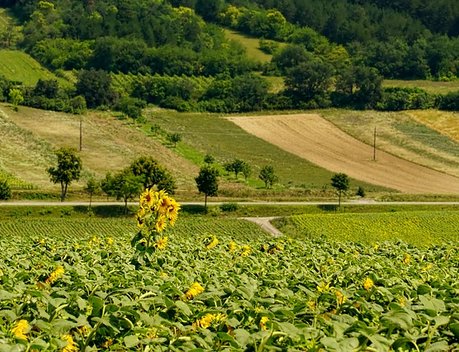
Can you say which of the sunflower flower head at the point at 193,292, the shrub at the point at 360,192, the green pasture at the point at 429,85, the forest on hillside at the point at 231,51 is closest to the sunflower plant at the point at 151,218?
the sunflower flower head at the point at 193,292

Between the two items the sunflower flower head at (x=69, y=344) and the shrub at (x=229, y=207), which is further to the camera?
the shrub at (x=229, y=207)

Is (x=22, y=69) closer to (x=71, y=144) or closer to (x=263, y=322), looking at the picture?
(x=71, y=144)

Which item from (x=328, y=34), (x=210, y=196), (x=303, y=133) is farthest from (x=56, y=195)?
(x=328, y=34)

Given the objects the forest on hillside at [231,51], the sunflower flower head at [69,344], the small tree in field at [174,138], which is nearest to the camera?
the sunflower flower head at [69,344]

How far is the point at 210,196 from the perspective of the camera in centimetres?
6506

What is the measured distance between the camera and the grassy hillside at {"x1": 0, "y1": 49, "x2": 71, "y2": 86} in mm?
128375

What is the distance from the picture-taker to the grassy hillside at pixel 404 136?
92.0 m

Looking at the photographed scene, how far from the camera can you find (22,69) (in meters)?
135

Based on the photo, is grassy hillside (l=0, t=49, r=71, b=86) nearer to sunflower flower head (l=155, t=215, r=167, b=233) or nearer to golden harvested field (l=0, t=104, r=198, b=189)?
golden harvested field (l=0, t=104, r=198, b=189)

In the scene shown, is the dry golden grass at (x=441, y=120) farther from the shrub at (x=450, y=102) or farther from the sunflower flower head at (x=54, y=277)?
the sunflower flower head at (x=54, y=277)

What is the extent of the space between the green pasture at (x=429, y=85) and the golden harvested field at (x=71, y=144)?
50.6 metres

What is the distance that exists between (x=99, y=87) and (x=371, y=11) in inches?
3727

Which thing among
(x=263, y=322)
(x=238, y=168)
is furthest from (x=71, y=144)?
(x=263, y=322)

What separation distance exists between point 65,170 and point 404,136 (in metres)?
54.2
